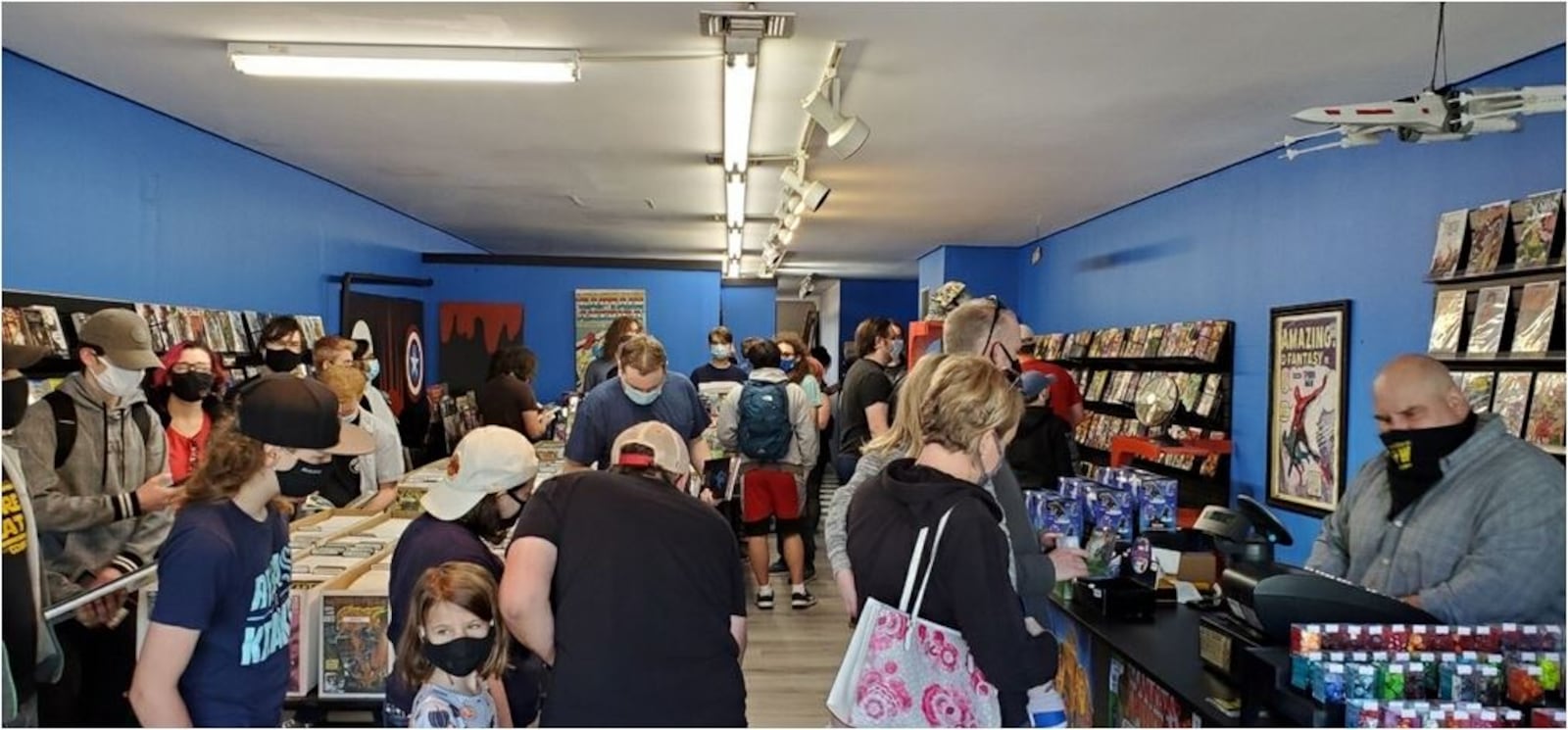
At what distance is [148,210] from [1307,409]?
5.93 metres

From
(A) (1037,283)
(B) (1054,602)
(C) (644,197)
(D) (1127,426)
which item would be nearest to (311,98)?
(C) (644,197)

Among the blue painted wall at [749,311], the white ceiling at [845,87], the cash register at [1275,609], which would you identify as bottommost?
the cash register at [1275,609]

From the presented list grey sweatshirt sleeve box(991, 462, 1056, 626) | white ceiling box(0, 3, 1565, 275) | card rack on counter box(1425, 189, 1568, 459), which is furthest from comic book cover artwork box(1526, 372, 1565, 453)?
grey sweatshirt sleeve box(991, 462, 1056, 626)

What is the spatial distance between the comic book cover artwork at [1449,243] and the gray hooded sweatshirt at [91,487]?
15.9 ft

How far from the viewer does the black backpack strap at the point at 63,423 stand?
3.16 meters

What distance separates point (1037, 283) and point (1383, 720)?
8.93m

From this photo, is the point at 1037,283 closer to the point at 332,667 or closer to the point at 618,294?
the point at 618,294

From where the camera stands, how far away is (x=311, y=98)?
15.7ft

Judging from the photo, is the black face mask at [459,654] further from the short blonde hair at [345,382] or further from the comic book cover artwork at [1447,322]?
the comic book cover artwork at [1447,322]

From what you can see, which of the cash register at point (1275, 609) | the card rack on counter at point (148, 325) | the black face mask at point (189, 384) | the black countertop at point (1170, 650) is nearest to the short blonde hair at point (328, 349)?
the card rack on counter at point (148, 325)

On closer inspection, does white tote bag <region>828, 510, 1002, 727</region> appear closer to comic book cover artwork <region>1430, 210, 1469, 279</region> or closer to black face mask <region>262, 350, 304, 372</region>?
comic book cover artwork <region>1430, 210, 1469, 279</region>

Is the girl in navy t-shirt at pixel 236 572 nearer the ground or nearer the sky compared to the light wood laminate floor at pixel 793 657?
nearer the sky

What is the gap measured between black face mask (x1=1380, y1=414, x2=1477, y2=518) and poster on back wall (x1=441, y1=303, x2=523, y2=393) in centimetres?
751

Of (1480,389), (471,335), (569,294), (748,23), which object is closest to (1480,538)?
(1480,389)
